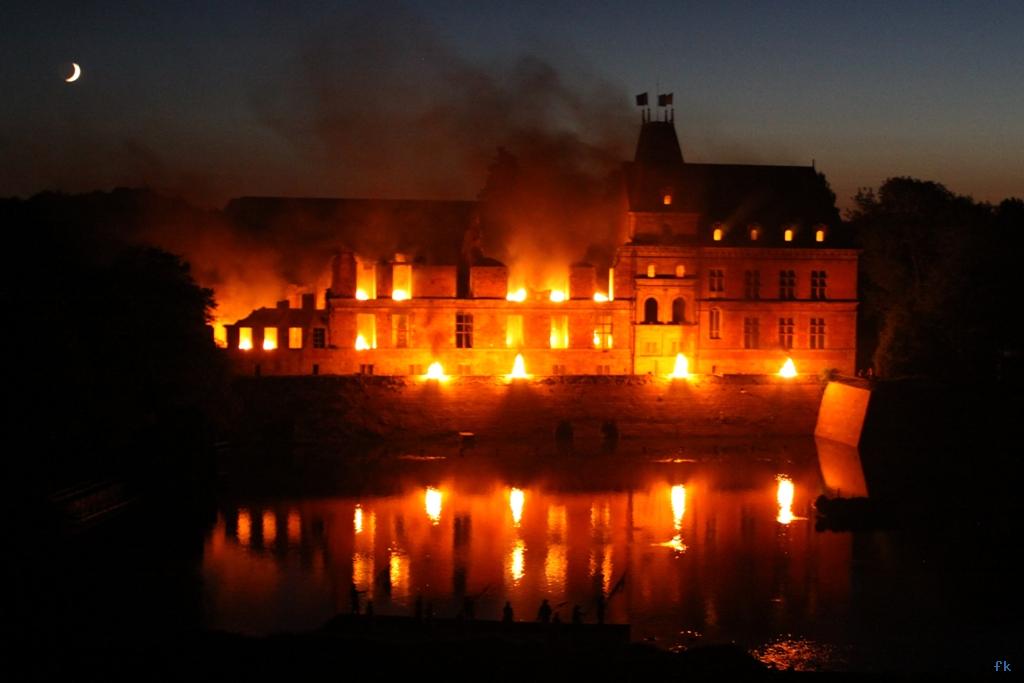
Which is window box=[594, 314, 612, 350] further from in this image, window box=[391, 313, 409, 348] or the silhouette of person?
the silhouette of person

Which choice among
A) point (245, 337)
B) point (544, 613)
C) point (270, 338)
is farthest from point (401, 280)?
point (544, 613)

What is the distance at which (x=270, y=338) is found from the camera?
2035 inches

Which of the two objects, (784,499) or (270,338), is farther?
(270,338)

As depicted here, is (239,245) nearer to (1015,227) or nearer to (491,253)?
(491,253)

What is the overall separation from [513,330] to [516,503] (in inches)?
728

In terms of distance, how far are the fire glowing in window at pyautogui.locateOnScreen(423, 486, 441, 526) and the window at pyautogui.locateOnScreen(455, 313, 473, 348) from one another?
607 inches

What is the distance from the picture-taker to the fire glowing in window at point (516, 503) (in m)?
32.4

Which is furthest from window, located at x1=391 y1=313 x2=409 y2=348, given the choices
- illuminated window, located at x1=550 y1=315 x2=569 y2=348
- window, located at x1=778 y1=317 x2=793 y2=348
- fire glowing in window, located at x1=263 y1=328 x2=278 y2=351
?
window, located at x1=778 y1=317 x2=793 y2=348

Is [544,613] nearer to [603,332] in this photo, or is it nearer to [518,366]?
[518,366]

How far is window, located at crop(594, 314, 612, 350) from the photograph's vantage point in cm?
5244

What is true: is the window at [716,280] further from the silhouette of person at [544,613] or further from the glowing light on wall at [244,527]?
the silhouette of person at [544,613]

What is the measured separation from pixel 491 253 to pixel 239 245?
1427 centimetres

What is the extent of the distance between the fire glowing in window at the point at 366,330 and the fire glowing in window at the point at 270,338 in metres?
3.80

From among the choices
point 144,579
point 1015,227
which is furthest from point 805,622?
point 1015,227
